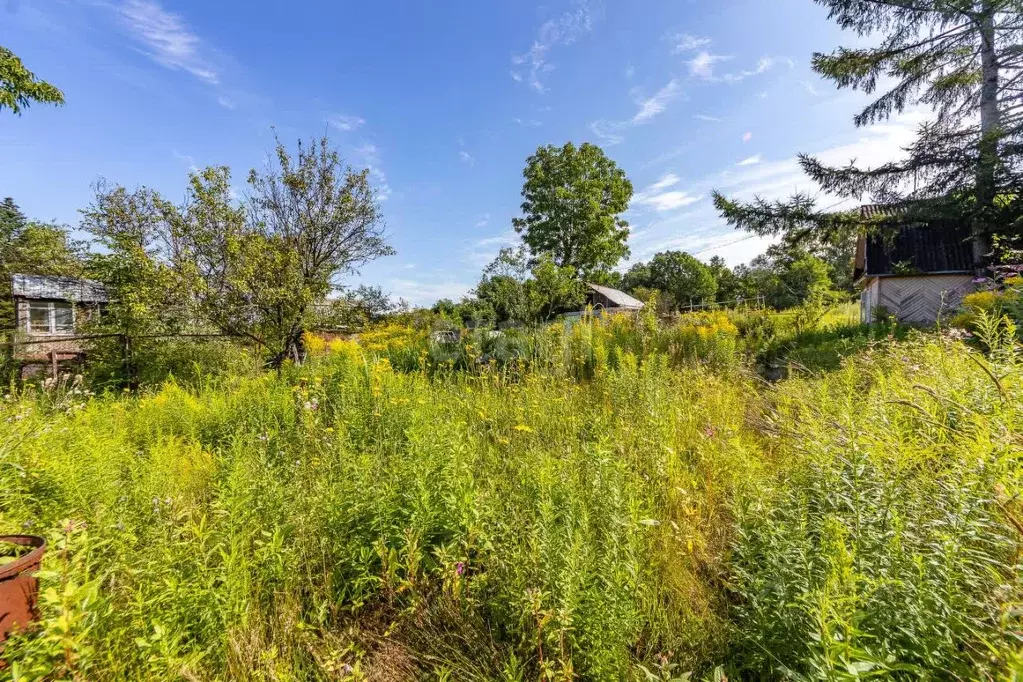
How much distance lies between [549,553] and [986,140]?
42.0ft

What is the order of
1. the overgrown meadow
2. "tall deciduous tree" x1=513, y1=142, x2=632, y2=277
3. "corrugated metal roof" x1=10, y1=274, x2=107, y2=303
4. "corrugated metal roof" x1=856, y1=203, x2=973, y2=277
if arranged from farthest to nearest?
1. "tall deciduous tree" x1=513, y1=142, x2=632, y2=277
2. "corrugated metal roof" x1=10, y1=274, x2=107, y2=303
3. "corrugated metal roof" x1=856, y1=203, x2=973, y2=277
4. the overgrown meadow

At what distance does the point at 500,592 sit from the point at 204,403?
13.4ft

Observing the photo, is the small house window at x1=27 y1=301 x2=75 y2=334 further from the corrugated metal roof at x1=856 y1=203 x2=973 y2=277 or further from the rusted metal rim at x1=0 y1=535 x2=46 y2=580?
the corrugated metal roof at x1=856 y1=203 x2=973 y2=277

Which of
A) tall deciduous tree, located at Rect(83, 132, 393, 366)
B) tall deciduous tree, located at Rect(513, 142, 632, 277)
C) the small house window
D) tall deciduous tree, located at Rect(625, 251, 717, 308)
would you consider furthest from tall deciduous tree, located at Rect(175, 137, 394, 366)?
tall deciduous tree, located at Rect(625, 251, 717, 308)

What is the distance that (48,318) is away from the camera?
A: 1681cm

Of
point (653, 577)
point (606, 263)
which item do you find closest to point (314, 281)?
point (653, 577)

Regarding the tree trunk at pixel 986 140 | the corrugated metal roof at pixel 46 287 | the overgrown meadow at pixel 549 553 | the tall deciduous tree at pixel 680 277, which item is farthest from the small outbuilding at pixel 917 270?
the tall deciduous tree at pixel 680 277

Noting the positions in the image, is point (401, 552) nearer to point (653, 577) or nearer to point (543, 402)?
point (653, 577)

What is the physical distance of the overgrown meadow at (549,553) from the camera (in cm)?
115

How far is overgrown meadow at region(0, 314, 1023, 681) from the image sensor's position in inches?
45.2

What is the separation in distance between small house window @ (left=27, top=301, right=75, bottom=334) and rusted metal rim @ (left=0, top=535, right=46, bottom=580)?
21448 mm

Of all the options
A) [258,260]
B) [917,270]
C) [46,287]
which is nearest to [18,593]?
[258,260]

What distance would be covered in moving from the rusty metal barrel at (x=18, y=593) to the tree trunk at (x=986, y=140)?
13746mm

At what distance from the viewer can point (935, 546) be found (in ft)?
4.01
